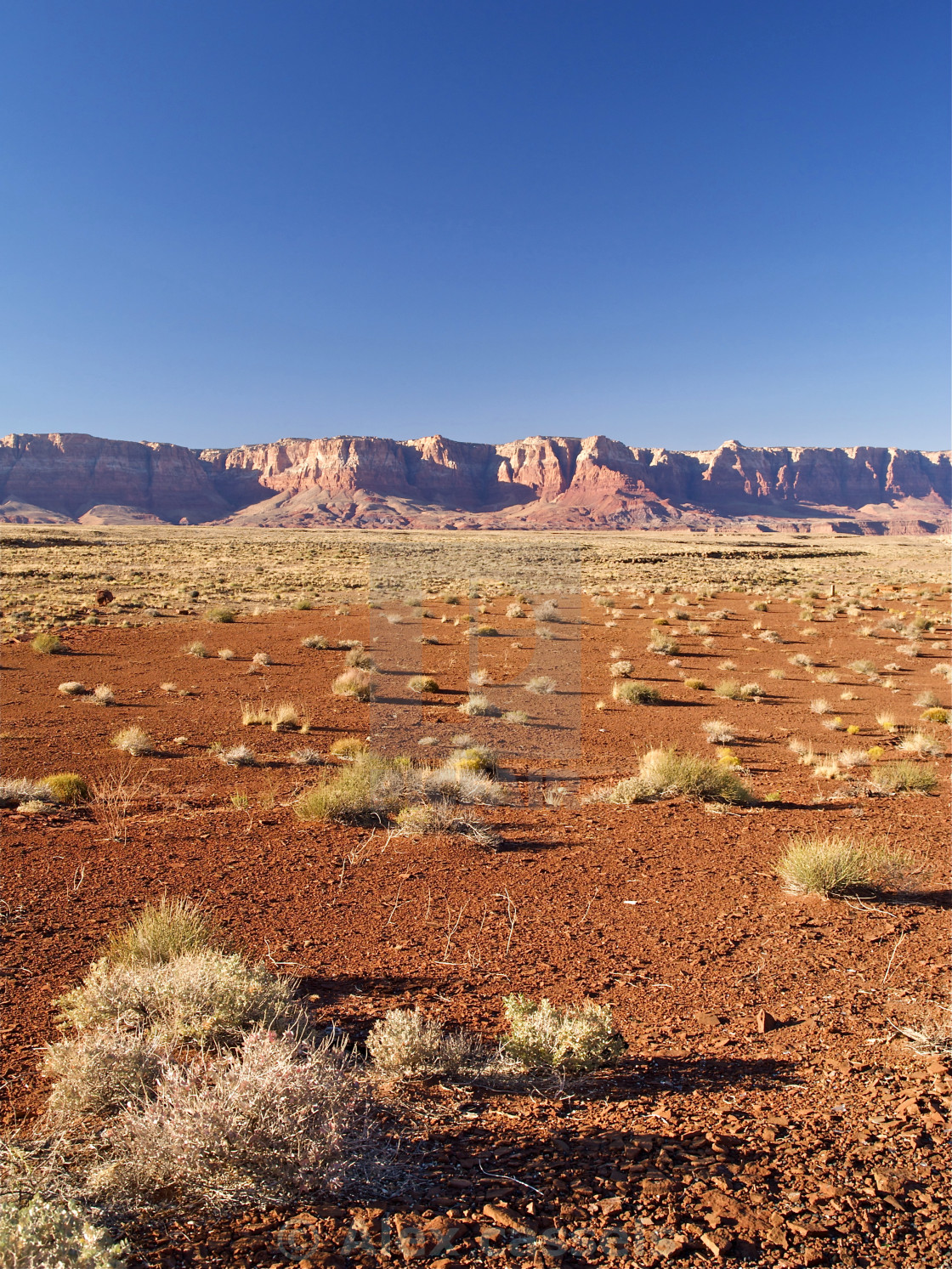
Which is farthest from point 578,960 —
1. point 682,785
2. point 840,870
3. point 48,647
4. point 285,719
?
point 48,647

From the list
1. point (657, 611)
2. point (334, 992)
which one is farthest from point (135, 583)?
point (334, 992)

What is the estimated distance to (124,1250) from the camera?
6.57ft

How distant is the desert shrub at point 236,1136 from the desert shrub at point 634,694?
12612 mm

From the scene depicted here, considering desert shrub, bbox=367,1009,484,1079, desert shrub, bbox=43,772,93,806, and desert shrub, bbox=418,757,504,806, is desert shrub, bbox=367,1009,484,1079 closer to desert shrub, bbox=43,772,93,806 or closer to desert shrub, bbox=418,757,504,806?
desert shrub, bbox=418,757,504,806

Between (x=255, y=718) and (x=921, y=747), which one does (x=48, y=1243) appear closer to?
(x=255, y=718)

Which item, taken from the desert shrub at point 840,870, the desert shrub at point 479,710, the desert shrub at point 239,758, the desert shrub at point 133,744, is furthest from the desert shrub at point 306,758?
the desert shrub at point 840,870

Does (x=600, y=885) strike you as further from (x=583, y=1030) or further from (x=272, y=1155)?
(x=272, y=1155)

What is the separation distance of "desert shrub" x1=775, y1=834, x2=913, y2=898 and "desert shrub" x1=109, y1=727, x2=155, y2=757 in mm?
8942

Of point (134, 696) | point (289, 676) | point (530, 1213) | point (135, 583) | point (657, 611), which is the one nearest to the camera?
point (530, 1213)

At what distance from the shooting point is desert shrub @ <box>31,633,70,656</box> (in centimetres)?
1764

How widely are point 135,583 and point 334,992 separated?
35.8 metres

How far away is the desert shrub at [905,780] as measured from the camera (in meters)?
9.04

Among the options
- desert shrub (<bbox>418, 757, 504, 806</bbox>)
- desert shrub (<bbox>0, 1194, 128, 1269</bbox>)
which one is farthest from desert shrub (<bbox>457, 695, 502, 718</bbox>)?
desert shrub (<bbox>0, 1194, 128, 1269</bbox>)

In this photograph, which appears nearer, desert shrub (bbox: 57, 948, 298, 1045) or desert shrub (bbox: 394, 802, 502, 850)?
desert shrub (bbox: 57, 948, 298, 1045)
